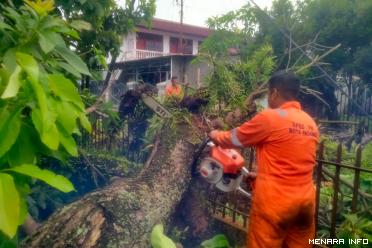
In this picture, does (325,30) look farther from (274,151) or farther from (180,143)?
(274,151)

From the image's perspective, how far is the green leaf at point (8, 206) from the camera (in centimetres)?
88

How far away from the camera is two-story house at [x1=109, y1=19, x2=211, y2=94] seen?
16453mm

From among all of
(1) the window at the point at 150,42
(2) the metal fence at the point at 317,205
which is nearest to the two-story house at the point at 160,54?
(1) the window at the point at 150,42

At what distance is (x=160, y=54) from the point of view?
2194cm

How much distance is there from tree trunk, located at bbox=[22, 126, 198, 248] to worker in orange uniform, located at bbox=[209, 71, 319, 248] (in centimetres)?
96

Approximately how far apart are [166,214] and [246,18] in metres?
11.9

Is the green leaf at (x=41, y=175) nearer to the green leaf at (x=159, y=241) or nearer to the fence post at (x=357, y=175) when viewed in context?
the green leaf at (x=159, y=241)

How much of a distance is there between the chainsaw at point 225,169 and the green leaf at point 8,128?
2221mm

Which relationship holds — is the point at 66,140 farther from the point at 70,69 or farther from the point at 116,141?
the point at 116,141

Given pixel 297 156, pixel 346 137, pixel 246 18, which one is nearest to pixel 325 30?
pixel 246 18

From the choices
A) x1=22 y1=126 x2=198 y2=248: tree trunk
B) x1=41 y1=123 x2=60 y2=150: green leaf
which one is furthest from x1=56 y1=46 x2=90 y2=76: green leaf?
x1=22 y1=126 x2=198 y2=248: tree trunk

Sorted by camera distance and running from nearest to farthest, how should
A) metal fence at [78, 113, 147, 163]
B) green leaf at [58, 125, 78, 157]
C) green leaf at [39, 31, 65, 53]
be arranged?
1. green leaf at [58, 125, 78, 157]
2. green leaf at [39, 31, 65, 53]
3. metal fence at [78, 113, 147, 163]

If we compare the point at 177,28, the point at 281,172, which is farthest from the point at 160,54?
the point at 281,172

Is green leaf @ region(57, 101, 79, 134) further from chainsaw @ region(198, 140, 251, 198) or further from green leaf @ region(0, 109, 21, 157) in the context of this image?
chainsaw @ region(198, 140, 251, 198)
